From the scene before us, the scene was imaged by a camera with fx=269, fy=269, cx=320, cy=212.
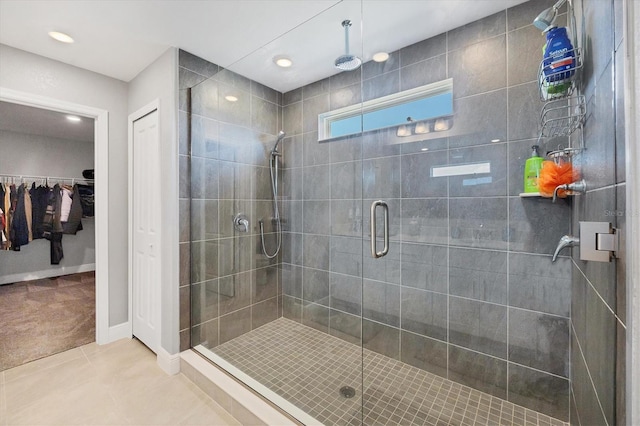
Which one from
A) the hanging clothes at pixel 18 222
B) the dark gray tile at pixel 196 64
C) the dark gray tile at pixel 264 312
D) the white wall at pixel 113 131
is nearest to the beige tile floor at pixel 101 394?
the white wall at pixel 113 131

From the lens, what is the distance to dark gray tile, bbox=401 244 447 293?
1862 mm

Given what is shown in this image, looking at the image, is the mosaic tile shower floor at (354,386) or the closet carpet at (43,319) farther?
the closet carpet at (43,319)

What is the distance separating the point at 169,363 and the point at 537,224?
8.70ft

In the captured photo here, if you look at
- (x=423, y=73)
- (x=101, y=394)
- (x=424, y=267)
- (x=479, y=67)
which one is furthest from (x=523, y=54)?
(x=101, y=394)

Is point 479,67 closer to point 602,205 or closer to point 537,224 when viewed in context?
point 537,224

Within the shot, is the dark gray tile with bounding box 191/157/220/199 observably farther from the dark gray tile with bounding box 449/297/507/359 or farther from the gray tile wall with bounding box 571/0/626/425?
the gray tile wall with bounding box 571/0/626/425

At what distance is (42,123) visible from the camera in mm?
3953

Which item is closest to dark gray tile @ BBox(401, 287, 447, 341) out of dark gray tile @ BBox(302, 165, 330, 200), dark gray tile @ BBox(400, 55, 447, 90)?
dark gray tile @ BBox(302, 165, 330, 200)

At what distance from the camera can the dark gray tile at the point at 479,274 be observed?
5.43 feet

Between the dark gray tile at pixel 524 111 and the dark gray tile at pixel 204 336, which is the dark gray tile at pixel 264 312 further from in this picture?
the dark gray tile at pixel 524 111

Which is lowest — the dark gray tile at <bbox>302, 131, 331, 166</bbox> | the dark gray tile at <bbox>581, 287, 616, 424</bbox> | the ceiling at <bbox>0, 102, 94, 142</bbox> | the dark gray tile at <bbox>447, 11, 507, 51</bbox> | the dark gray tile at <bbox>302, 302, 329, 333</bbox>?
the dark gray tile at <bbox>302, 302, 329, 333</bbox>

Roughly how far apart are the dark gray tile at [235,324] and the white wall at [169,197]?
0.33 m

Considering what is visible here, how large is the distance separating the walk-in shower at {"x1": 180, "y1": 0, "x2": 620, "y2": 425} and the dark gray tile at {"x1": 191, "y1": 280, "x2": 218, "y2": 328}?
1 centimetres

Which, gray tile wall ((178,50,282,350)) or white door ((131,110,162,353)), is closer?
gray tile wall ((178,50,282,350))
